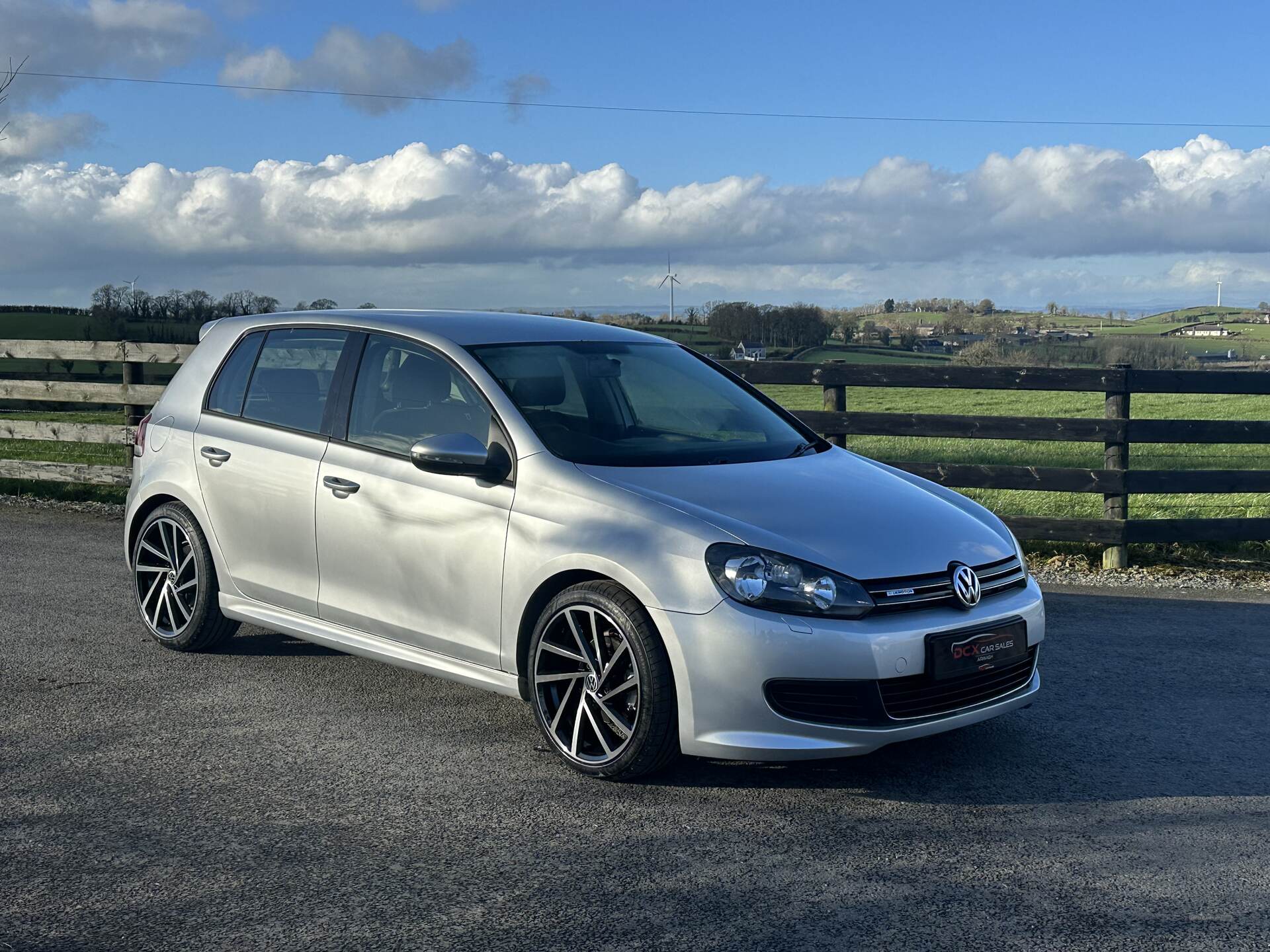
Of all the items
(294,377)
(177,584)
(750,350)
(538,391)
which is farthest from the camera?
(750,350)

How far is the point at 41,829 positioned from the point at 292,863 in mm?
917

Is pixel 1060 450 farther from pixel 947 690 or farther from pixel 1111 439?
pixel 947 690

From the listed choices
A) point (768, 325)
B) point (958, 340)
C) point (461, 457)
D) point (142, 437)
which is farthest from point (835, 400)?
point (958, 340)

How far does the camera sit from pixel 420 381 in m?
5.42

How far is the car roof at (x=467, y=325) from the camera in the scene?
18.3ft

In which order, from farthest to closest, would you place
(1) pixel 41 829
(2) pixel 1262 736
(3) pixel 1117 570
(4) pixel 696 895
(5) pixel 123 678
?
(3) pixel 1117 570, (5) pixel 123 678, (2) pixel 1262 736, (1) pixel 41 829, (4) pixel 696 895

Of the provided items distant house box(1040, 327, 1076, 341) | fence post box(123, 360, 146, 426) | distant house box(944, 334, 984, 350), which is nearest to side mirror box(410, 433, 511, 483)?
fence post box(123, 360, 146, 426)

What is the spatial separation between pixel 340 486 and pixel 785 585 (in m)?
2.11

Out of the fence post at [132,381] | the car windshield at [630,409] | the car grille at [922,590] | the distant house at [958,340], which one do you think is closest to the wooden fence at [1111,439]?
the car windshield at [630,409]

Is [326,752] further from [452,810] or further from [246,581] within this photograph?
[246,581]

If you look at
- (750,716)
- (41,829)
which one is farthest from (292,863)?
(750,716)

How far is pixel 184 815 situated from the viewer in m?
4.22

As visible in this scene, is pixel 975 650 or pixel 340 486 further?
pixel 340 486

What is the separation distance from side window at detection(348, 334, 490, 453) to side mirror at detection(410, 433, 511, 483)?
0.16 meters
